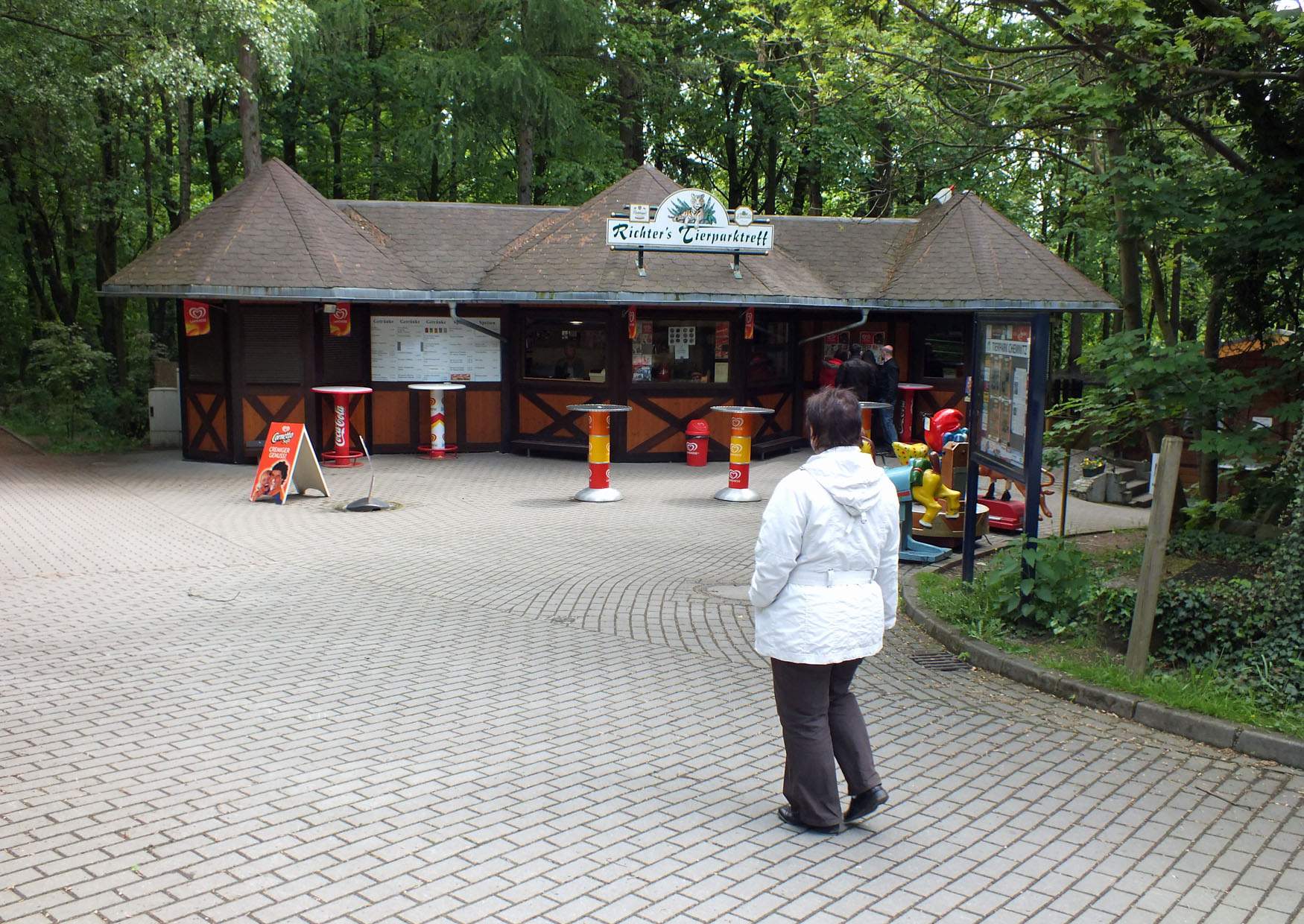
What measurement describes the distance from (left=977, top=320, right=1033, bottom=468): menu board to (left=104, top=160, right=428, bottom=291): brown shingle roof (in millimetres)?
10504

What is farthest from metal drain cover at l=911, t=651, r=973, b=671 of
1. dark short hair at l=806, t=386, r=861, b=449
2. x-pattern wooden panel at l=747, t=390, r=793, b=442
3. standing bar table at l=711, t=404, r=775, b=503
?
x-pattern wooden panel at l=747, t=390, r=793, b=442

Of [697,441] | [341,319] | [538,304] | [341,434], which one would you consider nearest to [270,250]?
[341,319]

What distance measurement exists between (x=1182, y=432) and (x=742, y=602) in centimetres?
396

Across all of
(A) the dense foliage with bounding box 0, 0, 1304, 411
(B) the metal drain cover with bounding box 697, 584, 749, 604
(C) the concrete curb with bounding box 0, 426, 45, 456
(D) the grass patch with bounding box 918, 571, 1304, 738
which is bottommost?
(C) the concrete curb with bounding box 0, 426, 45, 456

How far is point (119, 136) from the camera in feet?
81.9

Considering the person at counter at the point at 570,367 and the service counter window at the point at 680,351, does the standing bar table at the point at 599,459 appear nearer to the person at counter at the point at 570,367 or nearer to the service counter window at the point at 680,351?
the service counter window at the point at 680,351

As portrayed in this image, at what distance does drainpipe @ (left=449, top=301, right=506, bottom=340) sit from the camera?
1798 cm

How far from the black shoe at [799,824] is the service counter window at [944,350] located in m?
16.6

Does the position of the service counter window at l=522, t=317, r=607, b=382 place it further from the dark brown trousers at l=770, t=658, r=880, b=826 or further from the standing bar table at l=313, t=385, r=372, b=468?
the dark brown trousers at l=770, t=658, r=880, b=826

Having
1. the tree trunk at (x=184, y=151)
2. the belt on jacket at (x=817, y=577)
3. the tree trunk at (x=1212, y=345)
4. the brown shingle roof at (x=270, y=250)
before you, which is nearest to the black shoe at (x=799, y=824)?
the belt on jacket at (x=817, y=577)

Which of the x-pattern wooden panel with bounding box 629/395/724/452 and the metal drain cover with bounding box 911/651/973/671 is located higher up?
the x-pattern wooden panel with bounding box 629/395/724/452

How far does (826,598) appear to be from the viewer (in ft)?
15.4

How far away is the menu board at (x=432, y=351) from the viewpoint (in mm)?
18719

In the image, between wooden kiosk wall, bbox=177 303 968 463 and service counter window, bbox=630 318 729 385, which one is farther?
service counter window, bbox=630 318 729 385
